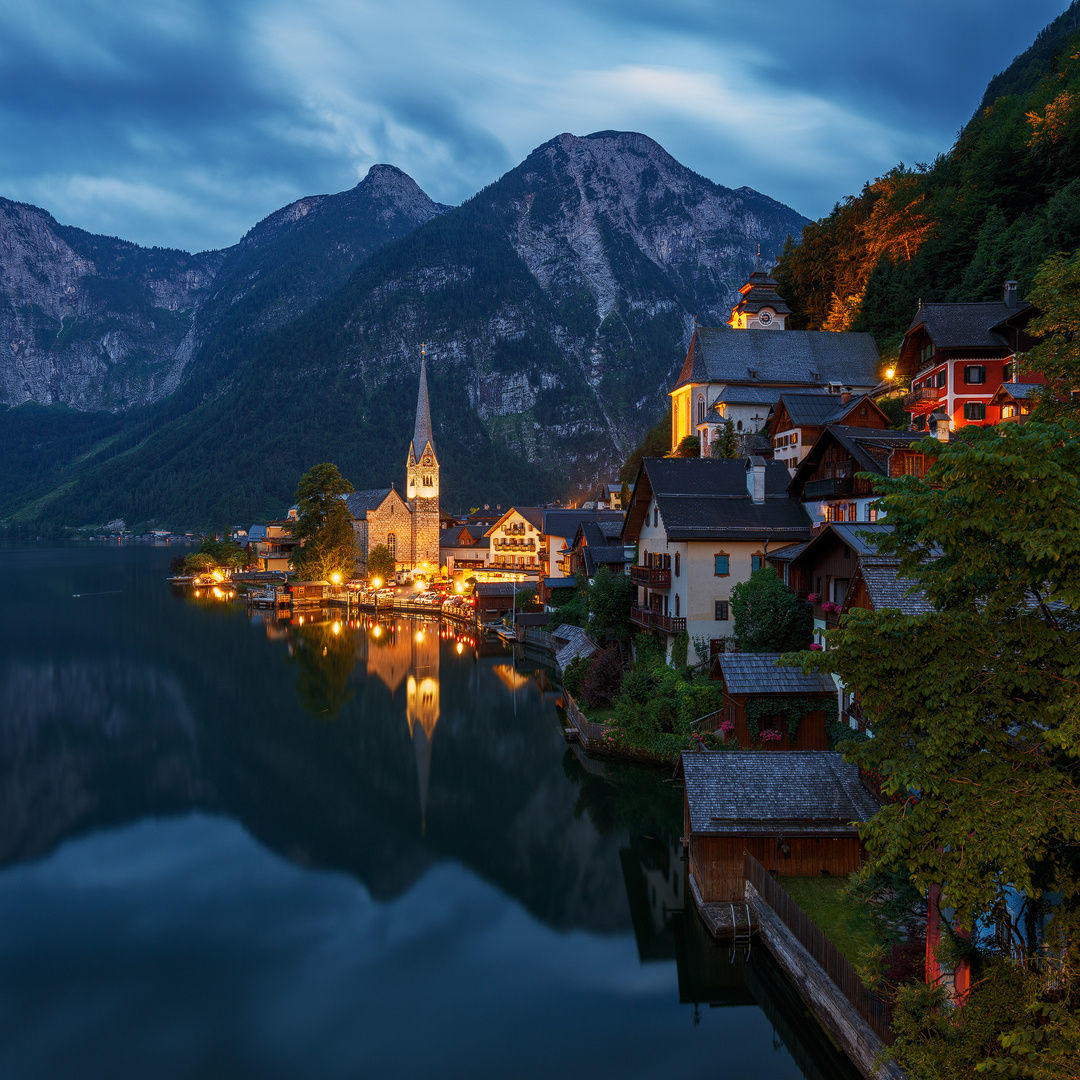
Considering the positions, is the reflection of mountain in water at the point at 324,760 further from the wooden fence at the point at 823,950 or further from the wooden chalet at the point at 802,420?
the wooden chalet at the point at 802,420

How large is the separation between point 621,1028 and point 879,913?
5898mm

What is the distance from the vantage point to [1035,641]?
351 inches

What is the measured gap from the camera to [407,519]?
11338 centimetres

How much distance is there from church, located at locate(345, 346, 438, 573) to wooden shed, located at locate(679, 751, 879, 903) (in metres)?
93.3

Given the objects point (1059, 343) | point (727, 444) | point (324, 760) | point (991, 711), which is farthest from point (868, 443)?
point (324, 760)

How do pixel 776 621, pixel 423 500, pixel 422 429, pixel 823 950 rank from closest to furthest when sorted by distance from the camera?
1. pixel 823 950
2. pixel 776 621
3. pixel 423 500
4. pixel 422 429

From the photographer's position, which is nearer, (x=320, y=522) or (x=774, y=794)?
(x=774, y=794)

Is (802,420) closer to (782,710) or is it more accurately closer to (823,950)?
(782,710)

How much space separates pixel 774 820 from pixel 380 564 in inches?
3561

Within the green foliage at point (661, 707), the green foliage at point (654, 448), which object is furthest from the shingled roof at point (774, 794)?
the green foliage at point (654, 448)

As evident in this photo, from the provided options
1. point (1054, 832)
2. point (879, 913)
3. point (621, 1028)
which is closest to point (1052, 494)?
point (1054, 832)

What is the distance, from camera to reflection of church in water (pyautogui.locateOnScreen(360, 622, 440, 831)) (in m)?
37.2

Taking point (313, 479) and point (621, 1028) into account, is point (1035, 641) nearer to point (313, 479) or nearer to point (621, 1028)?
point (621, 1028)

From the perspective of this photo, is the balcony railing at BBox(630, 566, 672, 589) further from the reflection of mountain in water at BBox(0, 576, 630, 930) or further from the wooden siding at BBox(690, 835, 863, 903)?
the wooden siding at BBox(690, 835, 863, 903)
